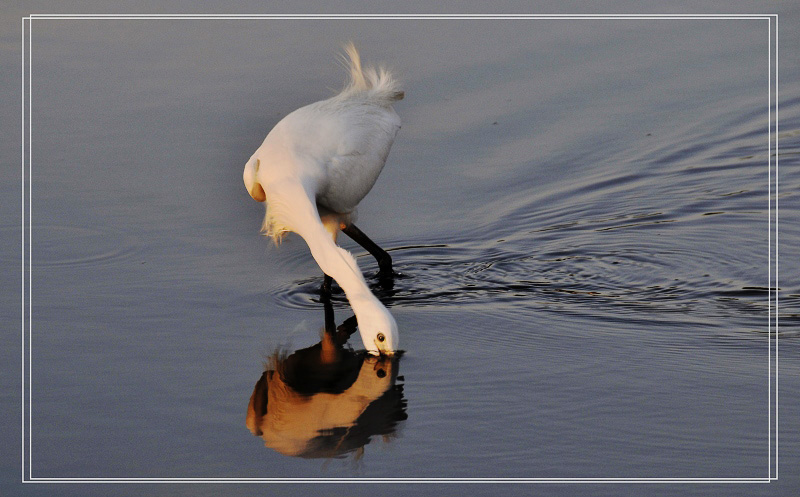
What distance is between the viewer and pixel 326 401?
24.2ft

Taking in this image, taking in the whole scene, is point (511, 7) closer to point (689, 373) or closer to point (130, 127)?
point (130, 127)

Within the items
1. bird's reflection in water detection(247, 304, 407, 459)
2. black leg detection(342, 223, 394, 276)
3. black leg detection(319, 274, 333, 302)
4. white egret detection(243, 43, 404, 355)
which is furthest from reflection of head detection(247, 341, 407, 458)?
black leg detection(342, 223, 394, 276)

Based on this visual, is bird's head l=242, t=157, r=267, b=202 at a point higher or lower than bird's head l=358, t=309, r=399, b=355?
higher

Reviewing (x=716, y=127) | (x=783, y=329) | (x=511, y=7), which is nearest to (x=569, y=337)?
(x=783, y=329)

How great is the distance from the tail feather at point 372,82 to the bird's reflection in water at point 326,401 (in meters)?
2.90

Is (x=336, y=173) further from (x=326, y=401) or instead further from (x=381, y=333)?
(x=326, y=401)

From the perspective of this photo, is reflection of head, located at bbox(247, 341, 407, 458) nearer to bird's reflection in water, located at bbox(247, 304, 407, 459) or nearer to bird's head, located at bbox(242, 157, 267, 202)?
bird's reflection in water, located at bbox(247, 304, 407, 459)

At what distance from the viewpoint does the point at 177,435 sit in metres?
6.74

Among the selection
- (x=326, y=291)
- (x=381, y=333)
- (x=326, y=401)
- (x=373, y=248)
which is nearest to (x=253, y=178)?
(x=326, y=291)

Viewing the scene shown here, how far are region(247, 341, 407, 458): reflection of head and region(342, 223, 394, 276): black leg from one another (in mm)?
1665

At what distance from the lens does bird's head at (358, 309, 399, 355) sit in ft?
25.2

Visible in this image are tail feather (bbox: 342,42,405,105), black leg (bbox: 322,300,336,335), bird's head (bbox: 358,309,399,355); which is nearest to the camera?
bird's head (bbox: 358,309,399,355)

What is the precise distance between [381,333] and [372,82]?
11.7ft

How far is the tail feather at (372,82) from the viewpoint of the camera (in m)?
10.4
